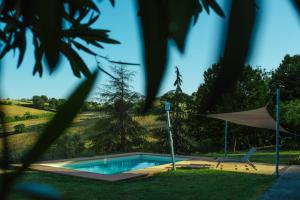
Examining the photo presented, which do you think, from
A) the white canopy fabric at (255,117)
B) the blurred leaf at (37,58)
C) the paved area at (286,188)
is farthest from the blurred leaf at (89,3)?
the white canopy fabric at (255,117)

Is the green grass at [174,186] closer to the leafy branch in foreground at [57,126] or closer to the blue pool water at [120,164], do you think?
the blue pool water at [120,164]

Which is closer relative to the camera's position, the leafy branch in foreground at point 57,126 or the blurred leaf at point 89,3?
the leafy branch in foreground at point 57,126

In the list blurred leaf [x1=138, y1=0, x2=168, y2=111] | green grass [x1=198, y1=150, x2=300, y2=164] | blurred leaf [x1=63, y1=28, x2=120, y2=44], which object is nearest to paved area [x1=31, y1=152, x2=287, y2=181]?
green grass [x1=198, y1=150, x2=300, y2=164]

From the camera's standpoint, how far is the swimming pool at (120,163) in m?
13.5

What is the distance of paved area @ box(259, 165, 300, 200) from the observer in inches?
305

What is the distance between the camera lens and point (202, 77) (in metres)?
0.37

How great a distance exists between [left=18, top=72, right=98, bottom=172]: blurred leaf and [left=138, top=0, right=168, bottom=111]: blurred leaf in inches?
1.6

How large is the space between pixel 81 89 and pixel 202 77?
0.15 m

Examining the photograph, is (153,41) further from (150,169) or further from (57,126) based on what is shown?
(150,169)

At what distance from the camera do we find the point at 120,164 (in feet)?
48.2

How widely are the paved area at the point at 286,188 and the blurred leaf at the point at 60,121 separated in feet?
26.2

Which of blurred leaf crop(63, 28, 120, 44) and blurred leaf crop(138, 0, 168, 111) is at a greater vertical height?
blurred leaf crop(63, 28, 120, 44)

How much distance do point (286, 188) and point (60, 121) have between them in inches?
359

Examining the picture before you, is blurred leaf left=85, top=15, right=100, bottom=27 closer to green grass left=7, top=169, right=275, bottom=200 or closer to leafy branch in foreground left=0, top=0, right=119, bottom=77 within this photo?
leafy branch in foreground left=0, top=0, right=119, bottom=77
